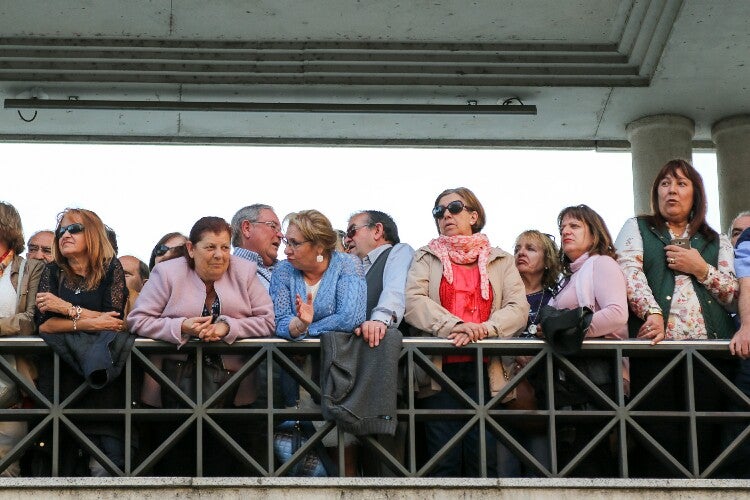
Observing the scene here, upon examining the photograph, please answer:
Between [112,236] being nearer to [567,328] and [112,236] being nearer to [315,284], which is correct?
[315,284]

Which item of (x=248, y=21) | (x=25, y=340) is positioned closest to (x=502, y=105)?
(x=248, y=21)

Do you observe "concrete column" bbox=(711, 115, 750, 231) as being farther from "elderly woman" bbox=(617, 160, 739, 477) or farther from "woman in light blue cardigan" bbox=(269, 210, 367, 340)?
"woman in light blue cardigan" bbox=(269, 210, 367, 340)

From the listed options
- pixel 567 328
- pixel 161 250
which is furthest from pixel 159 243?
pixel 567 328

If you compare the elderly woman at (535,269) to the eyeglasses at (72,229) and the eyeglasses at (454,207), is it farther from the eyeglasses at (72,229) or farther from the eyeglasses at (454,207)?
the eyeglasses at (72,229)

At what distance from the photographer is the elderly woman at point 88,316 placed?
998 cm

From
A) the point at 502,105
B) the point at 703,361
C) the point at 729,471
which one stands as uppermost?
the point at 502,105

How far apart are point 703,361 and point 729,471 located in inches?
28.0

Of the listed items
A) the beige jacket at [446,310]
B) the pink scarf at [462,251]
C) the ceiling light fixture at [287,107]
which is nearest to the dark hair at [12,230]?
the beige jacket at [446,310]

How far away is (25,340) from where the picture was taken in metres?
10.0

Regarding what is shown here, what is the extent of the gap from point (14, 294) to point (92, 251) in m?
0.57

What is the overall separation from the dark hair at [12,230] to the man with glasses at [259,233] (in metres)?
1.31

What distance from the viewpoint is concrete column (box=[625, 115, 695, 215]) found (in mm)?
15297

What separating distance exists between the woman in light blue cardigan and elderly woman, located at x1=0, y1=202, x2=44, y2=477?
1376mm

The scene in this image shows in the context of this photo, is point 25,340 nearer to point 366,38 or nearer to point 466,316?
point 466,316
